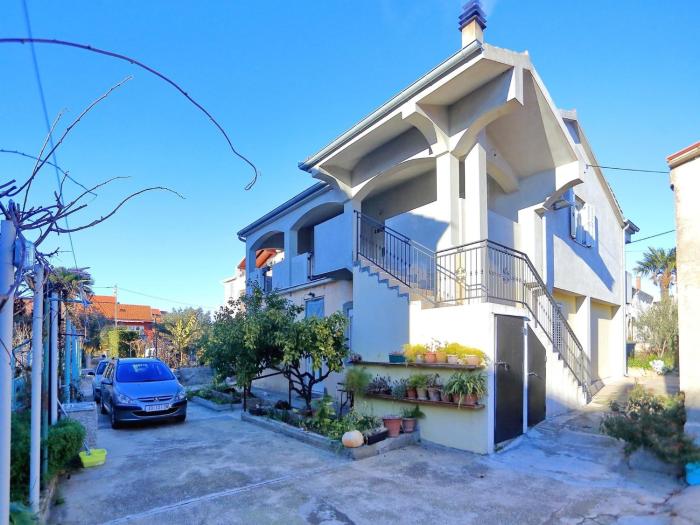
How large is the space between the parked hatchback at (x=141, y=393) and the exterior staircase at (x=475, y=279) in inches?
201

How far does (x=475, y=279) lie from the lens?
344 inches

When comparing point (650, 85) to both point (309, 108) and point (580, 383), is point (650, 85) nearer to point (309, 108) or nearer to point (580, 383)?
point (580, 383)

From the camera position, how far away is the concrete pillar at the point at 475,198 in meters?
9.39

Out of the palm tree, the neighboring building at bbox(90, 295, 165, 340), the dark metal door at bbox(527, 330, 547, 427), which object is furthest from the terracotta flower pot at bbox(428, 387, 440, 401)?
the neighboring building at bbox(90, 295, 165, 340)

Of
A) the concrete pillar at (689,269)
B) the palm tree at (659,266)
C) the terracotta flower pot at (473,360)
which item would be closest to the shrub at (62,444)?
the terracotta flower pot at (473,360)

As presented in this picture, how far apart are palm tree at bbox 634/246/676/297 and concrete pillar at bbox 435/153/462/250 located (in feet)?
87.9

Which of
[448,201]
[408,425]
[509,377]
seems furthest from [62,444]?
[448,201]

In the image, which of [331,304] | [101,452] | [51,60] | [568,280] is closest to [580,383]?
[568,280]

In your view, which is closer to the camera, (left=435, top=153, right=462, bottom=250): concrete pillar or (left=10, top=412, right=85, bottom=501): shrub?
(left=10, top=412, right=85, bottom=501): shrub

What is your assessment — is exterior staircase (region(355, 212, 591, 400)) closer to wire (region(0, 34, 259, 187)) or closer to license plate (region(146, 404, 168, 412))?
license plate (region(146, 404, 168, 412))

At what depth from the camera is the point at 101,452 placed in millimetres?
6570

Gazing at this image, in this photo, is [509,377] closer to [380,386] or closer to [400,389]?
[400,389]

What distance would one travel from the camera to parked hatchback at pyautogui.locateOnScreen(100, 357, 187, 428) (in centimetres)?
919

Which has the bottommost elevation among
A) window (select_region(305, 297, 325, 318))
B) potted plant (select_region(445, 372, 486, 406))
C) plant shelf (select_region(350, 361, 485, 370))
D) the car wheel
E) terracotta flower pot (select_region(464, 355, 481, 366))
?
the car wheel
